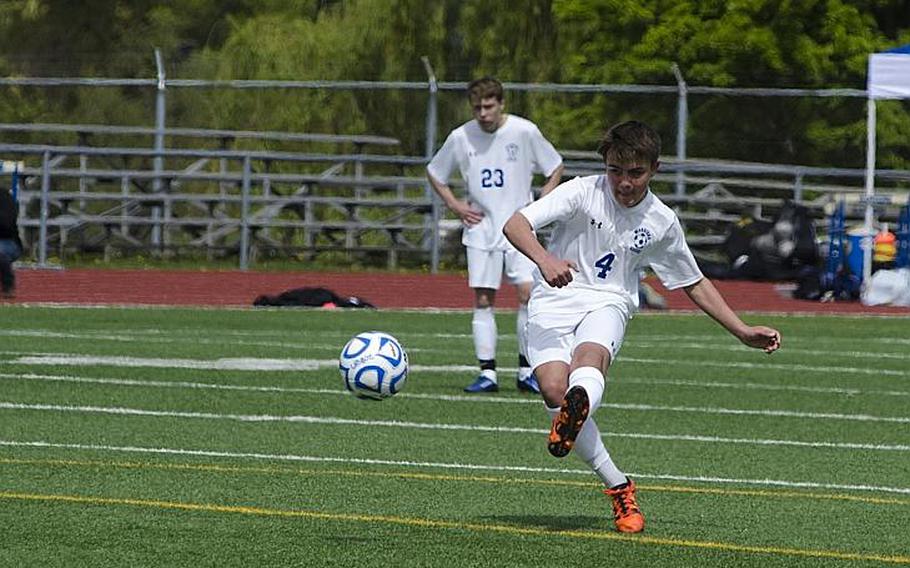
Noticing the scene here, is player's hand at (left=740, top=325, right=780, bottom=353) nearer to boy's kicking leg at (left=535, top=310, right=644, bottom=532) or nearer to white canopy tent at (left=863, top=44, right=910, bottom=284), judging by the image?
boy's kicking leg at (left=535, top=310, right=644, bottom=532)

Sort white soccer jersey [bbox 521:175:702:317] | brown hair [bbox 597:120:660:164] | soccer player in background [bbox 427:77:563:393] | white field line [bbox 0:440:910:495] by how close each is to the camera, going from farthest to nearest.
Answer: soccer player in background [bbox 427:77:563:393], white field line [bbox 0:440:910:495], white soccer jersey [bbox 521:175:702:317], brown hair [bbox 597:120:660:164]

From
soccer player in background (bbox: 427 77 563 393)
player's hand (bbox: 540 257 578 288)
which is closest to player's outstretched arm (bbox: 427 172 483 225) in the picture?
soccer player in background (bbox: 427 77 563 393)

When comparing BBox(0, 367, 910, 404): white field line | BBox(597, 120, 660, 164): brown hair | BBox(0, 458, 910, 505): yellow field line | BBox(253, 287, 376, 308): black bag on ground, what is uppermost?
BBox(597, 120, 660, 164): brown hair

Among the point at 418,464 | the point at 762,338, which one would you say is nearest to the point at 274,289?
the point at 418,464

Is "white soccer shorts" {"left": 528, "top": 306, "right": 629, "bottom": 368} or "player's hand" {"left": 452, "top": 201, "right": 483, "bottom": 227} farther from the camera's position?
"player's hand" {"left": 452, "top": 201, "right": 483, "bottom": 227}

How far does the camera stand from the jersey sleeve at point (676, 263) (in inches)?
354

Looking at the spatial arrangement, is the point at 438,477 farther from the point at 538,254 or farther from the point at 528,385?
the point at 528,385

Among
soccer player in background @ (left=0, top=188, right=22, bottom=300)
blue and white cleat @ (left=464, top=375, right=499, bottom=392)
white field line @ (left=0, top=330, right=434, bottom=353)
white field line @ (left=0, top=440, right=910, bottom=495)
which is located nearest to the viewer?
white field line @ (left=0, top=440, right=910, bottom=495)

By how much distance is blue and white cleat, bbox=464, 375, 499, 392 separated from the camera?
14594 mm

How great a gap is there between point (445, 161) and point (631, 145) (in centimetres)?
701

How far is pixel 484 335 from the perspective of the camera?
14898 mm

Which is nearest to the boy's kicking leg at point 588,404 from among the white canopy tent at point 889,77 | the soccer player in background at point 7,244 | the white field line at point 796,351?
the white field line at point 796,351

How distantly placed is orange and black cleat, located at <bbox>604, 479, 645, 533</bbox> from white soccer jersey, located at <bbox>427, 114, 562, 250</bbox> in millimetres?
6449

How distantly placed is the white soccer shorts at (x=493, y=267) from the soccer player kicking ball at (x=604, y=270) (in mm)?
5751
